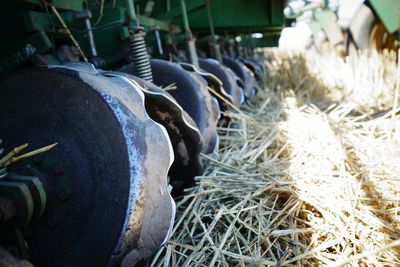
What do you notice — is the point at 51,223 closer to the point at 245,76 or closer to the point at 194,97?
the point at 194,97

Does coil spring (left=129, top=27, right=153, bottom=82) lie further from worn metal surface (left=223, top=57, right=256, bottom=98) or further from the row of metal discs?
worn metal surface (left=223, top=57, right=256, bottom=98)

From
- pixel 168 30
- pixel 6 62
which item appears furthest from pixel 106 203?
pixel 168 30

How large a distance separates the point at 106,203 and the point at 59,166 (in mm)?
147

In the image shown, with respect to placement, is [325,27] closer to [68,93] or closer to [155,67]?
[155,67]

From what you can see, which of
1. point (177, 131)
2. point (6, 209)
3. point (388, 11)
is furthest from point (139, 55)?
point (388, 11)

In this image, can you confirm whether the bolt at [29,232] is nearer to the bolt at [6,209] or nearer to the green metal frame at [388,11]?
the bolt at [6,209]

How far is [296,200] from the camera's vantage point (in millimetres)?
1235

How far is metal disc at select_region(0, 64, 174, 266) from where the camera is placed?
80 cm

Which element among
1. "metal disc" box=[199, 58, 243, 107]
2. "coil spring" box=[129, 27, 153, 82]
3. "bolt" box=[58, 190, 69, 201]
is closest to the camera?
"bolt" box=[58, 190, 69, 201]

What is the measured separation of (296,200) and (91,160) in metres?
0.69

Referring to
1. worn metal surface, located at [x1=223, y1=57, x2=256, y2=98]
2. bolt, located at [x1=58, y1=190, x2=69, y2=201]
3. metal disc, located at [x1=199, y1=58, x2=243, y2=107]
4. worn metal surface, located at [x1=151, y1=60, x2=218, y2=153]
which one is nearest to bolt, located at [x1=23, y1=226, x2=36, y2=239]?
bolt, located at [x1=58, y1=190, x2=69, y2=201]

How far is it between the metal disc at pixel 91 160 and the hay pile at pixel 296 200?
0.93ft

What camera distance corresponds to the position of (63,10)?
5.62ft

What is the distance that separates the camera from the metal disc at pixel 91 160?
797mm
